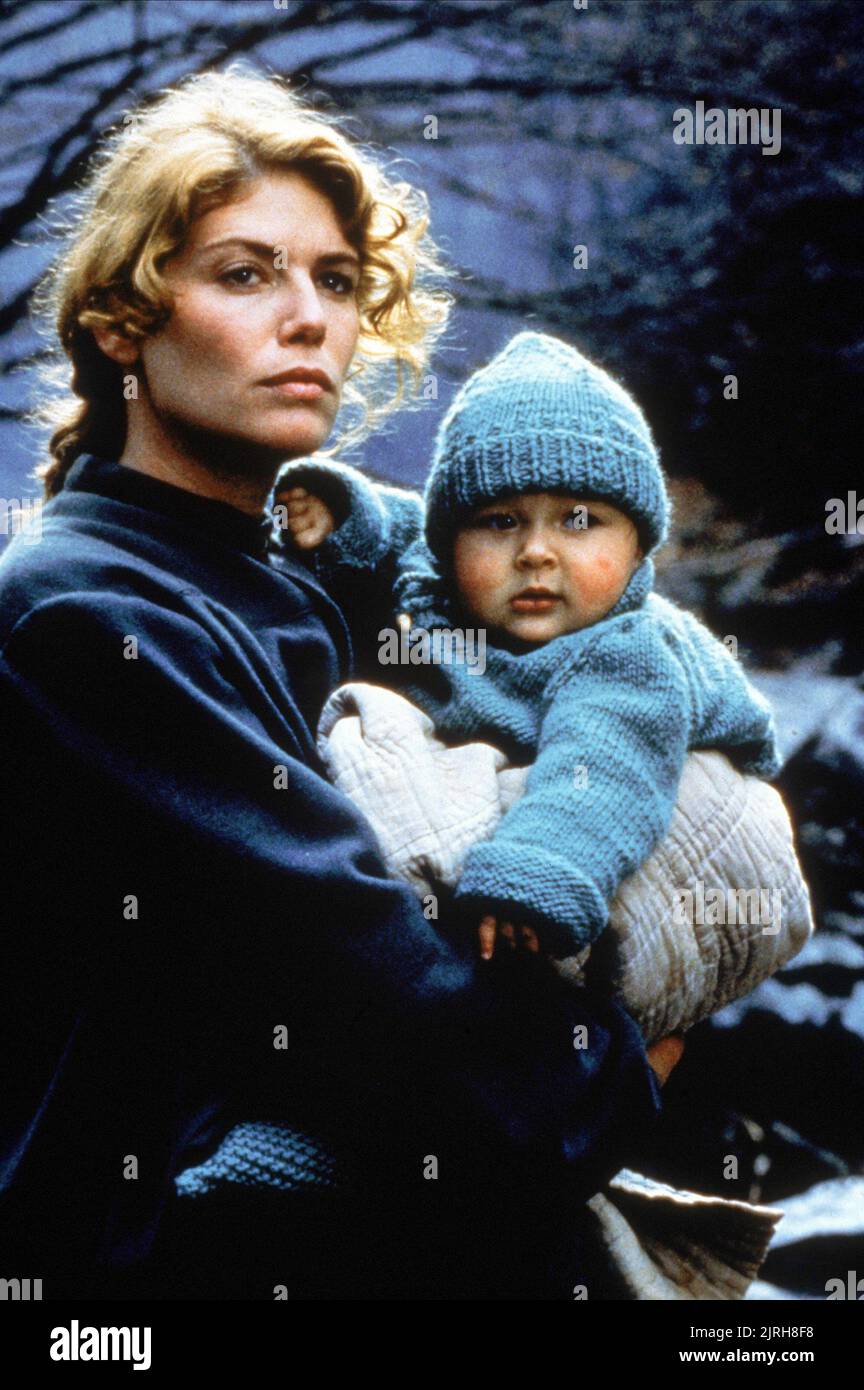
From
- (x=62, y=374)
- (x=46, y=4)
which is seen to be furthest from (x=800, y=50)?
(x=62, y=374)

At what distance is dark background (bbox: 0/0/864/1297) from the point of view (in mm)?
2607

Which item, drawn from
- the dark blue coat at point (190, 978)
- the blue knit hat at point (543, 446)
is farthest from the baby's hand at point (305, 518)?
the dark blue coat at point (190, 978)

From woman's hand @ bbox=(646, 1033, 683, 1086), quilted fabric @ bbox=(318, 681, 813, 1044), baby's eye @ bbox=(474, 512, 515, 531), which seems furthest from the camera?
baby's eye @ bbox=(474, 512, 515, 531)

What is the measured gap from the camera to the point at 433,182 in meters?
2.70

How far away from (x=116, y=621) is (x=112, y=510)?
0.78 ft

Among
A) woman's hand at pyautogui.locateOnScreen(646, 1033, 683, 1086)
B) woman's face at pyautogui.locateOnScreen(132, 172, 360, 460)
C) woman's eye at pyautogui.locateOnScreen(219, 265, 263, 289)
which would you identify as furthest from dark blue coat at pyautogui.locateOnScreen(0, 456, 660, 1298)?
woman's eye at pyautogui.locateOnScreen(219, 265, 263, 289)

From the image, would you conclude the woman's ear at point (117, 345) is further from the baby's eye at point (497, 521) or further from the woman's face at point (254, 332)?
the baby's eye at point (497, 521)

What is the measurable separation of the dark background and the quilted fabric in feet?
4.38

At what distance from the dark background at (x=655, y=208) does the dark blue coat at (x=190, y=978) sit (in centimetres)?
155

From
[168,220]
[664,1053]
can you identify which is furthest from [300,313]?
[664,1053]

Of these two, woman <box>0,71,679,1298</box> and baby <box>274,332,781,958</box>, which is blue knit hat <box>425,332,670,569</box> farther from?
woman <box>0,71,679,1298</box>

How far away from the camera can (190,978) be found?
1.08m

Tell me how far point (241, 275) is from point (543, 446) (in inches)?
13.4

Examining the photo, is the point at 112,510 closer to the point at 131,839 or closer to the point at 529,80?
the point at 131,839
